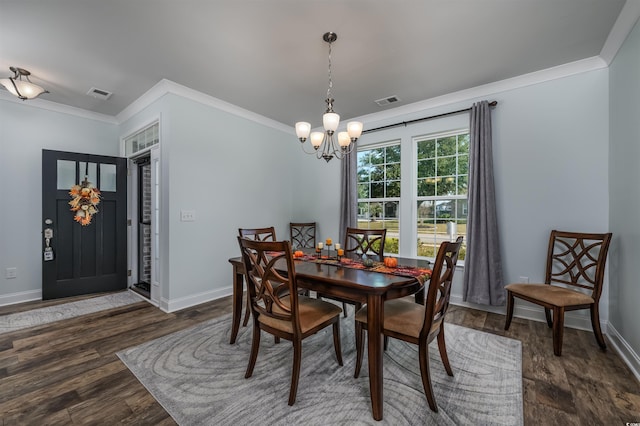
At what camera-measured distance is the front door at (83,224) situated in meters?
3.59

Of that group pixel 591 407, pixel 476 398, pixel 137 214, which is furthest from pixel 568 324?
pixel 137 214

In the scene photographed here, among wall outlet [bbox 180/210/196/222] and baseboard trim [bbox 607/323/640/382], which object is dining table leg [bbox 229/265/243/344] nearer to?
wall outlet [bbox 180/210/196/222]

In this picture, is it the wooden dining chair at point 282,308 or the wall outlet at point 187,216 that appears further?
the wall outlet at point 187,216

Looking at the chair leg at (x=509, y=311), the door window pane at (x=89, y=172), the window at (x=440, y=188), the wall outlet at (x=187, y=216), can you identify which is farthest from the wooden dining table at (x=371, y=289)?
the door window pane at (x=89, y=172)

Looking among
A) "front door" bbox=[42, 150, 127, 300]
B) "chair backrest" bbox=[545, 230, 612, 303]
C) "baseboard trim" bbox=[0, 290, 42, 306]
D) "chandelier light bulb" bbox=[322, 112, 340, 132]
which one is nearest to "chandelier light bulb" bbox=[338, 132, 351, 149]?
"chandelier light bulb" bbox=[322, 112, 340, 132]

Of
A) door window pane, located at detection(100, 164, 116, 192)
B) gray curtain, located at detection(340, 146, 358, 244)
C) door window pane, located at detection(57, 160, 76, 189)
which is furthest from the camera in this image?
gray curtain, located at detection(340, 146, 358, 244)

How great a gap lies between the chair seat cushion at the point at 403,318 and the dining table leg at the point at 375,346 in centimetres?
20

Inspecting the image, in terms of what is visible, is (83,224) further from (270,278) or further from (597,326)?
(597,326)

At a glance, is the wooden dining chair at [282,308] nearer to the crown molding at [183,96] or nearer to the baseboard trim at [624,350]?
the baseboard trim at [624,350]

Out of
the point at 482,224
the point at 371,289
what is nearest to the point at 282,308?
the point at 371,289

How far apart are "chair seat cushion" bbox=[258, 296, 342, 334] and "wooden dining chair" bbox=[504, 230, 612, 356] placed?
1.79 m

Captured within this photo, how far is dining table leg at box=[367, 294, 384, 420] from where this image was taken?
1.56 metres

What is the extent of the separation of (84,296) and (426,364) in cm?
440

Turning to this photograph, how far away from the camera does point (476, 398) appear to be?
1.72 meters
